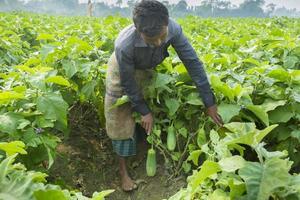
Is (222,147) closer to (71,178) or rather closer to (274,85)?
(274,85)

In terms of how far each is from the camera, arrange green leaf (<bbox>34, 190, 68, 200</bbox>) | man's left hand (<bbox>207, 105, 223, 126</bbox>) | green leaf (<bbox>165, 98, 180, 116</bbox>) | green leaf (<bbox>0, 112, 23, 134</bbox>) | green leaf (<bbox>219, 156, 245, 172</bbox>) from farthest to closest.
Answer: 1. green leaf (<bbox>165, 98, 180, 116</bbox>)
2. man's left hand (<bbox>207, 105, 223, 126</bbox>)
3. green leaf (<bbox>0, 112, 23, 134</bbox>)
4. green leaf (<bbox>219, 156, 245, 172</bbox>)
5. green leaf (<bbox>34, 190, 68, 200</bbox>)

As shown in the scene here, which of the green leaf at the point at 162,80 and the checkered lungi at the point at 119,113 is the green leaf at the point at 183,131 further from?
the checkered lungi at the point at 119,113

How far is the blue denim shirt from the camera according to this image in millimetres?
3016

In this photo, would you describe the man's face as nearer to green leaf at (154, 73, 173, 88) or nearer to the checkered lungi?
green leaf at (154, 73, 173, 88)

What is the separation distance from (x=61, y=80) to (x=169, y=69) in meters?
0.91

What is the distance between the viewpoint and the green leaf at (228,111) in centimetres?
281

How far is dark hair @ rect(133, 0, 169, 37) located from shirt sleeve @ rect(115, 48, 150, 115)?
0.29 m

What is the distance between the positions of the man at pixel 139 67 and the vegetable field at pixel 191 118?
105 mm

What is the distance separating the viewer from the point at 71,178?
142 inches

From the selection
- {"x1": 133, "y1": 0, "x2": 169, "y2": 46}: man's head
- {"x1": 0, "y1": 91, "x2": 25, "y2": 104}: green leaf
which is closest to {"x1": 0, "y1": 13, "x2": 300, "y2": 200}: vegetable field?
{"x1": 0, "y1": 91, "x2": 25, "y2": 104}: green leaf

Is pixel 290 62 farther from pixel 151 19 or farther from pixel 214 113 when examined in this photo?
pixel 151 19

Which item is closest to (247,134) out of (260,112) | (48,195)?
(48,195)

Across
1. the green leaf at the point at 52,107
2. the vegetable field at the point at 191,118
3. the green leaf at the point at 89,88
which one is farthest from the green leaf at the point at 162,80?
the green leaf at the point at 52,107

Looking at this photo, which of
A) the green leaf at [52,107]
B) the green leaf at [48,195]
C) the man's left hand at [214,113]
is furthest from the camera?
the man's left hand at [214,113]
